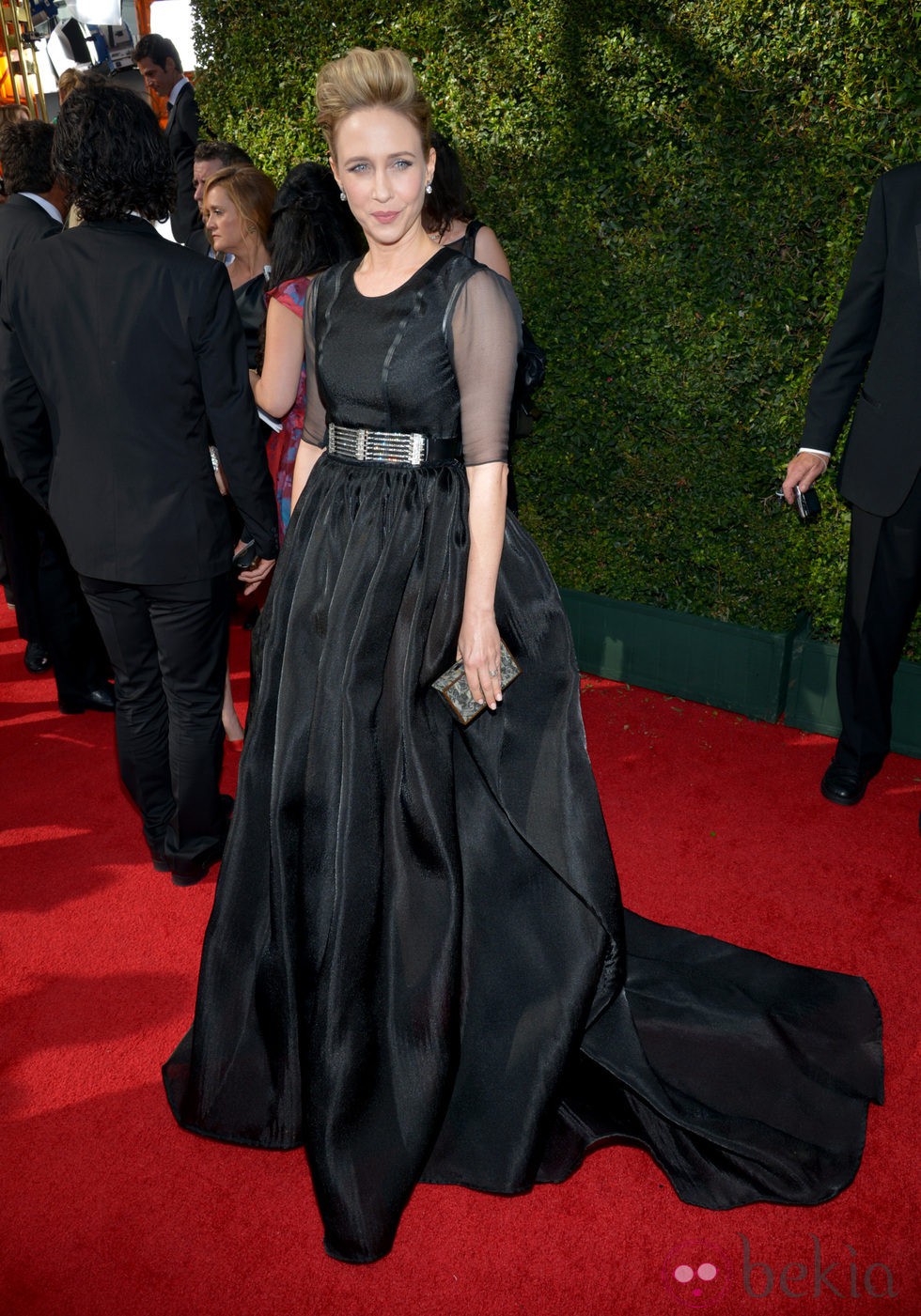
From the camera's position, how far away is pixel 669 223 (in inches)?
148

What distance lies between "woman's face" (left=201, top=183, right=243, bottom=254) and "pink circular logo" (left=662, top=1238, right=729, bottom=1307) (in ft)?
10.8

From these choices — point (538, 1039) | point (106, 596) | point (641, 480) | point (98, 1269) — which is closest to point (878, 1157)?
point (538, 1039)

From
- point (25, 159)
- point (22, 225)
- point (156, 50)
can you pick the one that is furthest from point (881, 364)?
point (156, 50)

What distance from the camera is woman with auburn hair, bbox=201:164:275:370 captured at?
352 centimetres

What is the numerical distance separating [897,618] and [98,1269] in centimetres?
287

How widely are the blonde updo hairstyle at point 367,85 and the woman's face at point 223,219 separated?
1.74 metres

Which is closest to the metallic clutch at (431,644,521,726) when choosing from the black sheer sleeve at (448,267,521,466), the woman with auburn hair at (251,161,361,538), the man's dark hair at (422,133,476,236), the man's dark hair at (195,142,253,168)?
the black sheer sleeve at (448,267,521,466)

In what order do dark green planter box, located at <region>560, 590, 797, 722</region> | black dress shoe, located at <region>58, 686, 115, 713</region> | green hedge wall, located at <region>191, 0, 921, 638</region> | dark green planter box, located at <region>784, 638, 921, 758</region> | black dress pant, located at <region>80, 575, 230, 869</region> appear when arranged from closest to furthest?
black dress pant, located at <region>80, 575, 230, 869</region>, green hedge wall, located at <region>191, 0, 921, 638</region>, dark green planter box, located at <region>784, 638, 921, 758</region>, dark green planter box, located at <region>560, 590, 797, 722</region>, black dress shoe, located at <region>58, 686, 115, 713</region>

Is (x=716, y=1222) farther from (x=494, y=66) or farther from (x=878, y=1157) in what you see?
(x=494, y=66)

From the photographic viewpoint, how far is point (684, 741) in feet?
13.2

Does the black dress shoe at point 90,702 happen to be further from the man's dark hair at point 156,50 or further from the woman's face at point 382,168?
the man's dark hair at point 156,50

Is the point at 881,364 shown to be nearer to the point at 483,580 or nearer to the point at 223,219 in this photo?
the point at 483,580

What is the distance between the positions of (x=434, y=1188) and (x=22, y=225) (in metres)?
3.25

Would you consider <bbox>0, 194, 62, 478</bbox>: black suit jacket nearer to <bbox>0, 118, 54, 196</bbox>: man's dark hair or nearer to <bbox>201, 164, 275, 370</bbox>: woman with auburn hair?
<bbox>0, 118, 54, 196</bbox>: man's dark hair
